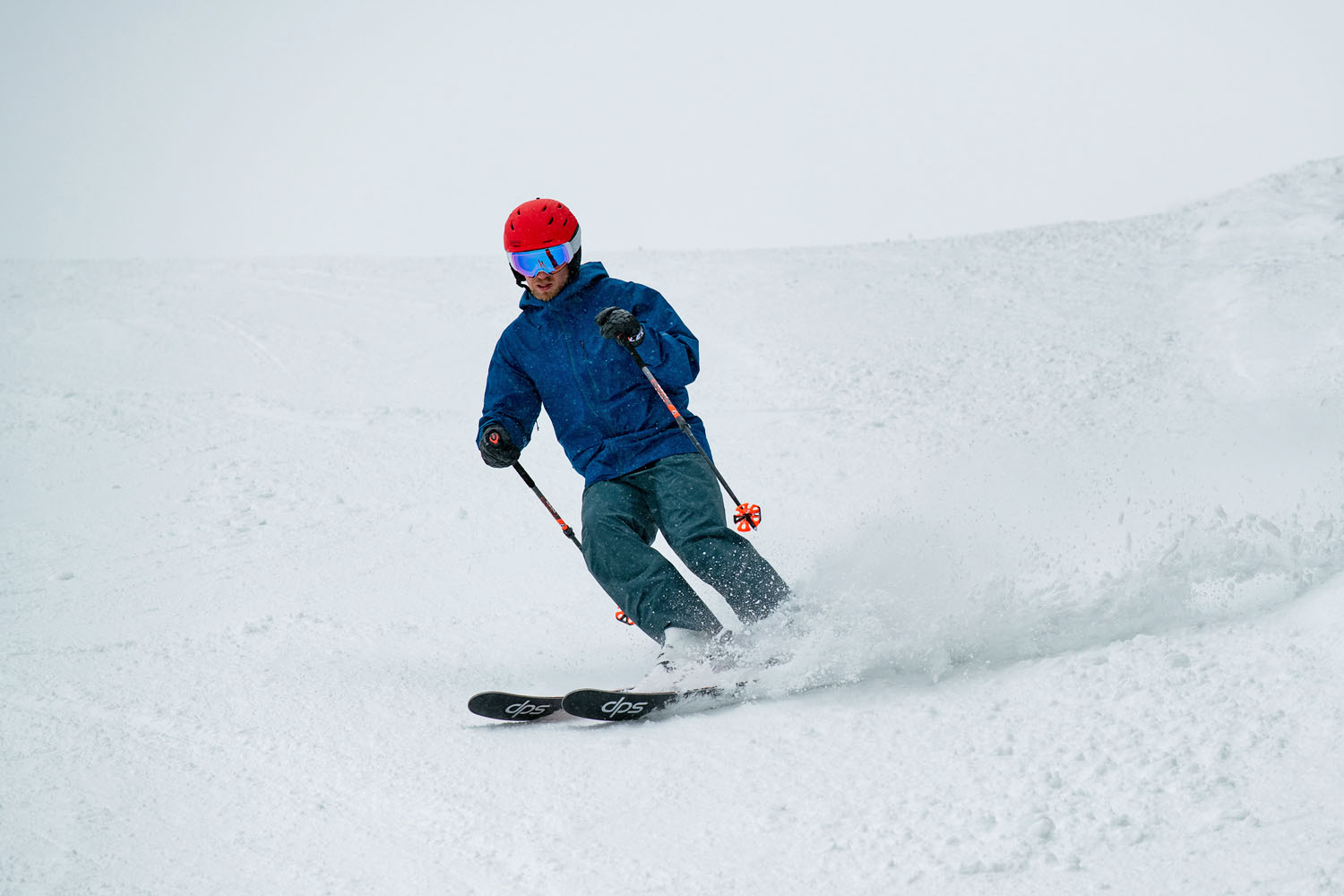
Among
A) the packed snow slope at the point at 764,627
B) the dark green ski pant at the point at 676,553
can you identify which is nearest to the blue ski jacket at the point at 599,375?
the dark green ski pant at the point at 676,553

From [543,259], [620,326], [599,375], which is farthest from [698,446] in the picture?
[543,259]

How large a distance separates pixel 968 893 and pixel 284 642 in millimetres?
2750

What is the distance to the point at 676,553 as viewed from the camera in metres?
3.53

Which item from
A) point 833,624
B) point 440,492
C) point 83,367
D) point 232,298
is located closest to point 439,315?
point 232,298

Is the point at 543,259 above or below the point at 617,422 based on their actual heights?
above

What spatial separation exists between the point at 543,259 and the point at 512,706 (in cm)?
143

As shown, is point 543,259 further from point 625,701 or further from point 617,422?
point 625,701

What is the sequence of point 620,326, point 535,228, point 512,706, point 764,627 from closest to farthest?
point 512,706 → point 764,627 → point 620,326 → point 535,228

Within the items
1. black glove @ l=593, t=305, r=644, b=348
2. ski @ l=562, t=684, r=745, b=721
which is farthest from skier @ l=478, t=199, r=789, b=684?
ski @ l=562, t=684, r=745, b=721

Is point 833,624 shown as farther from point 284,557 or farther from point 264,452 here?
point 264,452

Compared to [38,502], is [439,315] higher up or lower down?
higher up

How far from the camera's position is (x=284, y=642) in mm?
4070

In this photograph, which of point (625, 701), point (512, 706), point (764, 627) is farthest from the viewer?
point (764, 627)

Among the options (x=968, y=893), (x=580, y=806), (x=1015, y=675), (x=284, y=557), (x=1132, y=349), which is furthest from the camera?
(x=1132, y=349)
